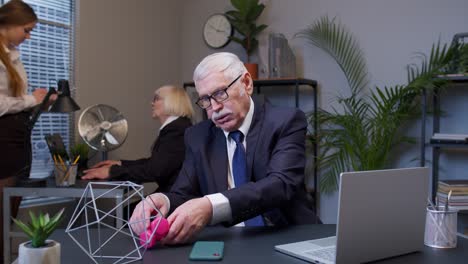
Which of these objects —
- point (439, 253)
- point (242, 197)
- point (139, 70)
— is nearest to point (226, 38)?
point (139, 70)

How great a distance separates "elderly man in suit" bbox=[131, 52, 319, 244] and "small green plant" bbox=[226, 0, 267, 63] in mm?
2515

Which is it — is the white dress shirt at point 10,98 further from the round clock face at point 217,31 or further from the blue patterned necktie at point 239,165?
the round clock face at point 217,31

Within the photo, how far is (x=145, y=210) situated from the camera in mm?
1344

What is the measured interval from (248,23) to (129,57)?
3.48 ft

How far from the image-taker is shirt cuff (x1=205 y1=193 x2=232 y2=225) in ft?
4.39

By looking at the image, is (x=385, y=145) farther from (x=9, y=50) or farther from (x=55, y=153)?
A: (x=9, y=50)

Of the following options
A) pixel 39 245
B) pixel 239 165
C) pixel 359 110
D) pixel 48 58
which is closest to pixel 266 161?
pixel 239 165

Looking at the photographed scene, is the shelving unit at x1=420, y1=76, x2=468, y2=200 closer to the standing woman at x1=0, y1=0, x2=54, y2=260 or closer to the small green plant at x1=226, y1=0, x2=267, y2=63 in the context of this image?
the small green plant at x1=226, y1=0, x2=267, y2=63

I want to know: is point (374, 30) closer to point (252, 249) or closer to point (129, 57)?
point (129, 57)

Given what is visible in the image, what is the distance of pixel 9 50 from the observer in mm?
2736

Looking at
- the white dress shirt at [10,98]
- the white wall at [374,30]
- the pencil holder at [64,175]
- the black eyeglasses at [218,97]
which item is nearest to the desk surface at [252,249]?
the black eyeglasses at [218,97]

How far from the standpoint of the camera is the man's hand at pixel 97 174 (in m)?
2.97

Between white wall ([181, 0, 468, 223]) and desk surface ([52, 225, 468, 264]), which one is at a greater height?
white wall ([181, 0, 468, 223])

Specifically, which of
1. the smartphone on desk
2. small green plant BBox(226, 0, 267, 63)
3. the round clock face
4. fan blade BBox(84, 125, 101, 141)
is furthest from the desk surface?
the round clock face
